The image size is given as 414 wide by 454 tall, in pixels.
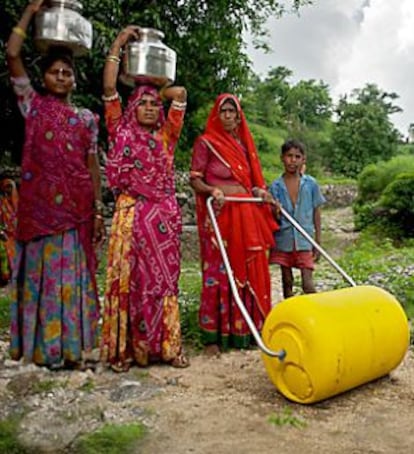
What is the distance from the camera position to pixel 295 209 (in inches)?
177

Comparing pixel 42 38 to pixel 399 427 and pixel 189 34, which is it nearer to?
pixel 399 427

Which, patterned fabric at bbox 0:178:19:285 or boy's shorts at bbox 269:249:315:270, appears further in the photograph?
patterned fabric at bbox 0:178:19:285

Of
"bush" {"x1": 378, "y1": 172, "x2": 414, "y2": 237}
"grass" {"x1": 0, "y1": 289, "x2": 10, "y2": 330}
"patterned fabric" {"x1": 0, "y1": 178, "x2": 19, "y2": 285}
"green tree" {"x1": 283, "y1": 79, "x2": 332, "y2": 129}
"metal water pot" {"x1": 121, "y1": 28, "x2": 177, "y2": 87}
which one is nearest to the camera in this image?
"metal water pot" {"x1": 121, "y1": 28, "x2": 177, "y2": 87}

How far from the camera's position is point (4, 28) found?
4484 millimetres

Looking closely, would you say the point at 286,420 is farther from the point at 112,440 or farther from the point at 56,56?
the point at 56,56

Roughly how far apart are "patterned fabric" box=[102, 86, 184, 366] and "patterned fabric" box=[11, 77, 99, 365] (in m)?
0.14

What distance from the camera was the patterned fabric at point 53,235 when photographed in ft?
11.3

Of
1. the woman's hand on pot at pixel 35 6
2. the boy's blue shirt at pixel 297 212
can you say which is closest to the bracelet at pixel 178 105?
the woman's hand on pot at pixel 35 6

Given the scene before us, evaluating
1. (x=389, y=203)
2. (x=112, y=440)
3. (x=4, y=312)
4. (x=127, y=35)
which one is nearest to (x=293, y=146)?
(x=127, y=35)

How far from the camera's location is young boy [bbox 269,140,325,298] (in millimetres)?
4441

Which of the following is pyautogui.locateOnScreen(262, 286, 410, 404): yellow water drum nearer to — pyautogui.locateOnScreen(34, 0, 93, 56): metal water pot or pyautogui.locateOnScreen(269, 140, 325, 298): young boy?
pyautogui.locateOnScreen(269, 140, 325, 298): young boy

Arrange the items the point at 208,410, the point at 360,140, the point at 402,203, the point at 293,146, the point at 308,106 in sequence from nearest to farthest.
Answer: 1. the point at 208,410
2. the point at 293,146
3. the point at 402,203
4. the point at 360,140
5. the point at 308,106

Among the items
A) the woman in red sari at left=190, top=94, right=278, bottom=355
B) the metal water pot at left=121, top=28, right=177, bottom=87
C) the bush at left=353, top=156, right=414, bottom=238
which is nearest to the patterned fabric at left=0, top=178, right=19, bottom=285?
the woman in red sari at left=190, top=94, right=278, bottom=355

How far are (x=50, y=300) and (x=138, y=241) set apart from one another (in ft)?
1.96
